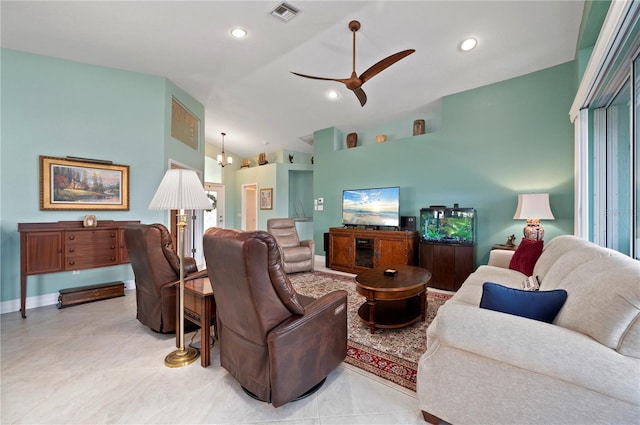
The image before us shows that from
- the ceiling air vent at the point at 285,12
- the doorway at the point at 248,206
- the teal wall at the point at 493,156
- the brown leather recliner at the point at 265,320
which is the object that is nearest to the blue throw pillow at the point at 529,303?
the brown leather recliner at the point at 265,320

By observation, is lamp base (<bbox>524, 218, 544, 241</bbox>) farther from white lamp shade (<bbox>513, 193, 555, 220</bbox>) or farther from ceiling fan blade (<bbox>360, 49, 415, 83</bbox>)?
ceiling fan blade (<bbox>360, 49, 415, 83</bbox>)

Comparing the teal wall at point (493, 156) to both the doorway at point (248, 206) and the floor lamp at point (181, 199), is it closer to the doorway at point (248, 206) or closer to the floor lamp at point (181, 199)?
the floor lamp at point (181, 199)

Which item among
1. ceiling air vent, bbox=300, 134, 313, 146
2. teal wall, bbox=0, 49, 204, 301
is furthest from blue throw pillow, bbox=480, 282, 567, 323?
ceiling air vent, bbox=300, 134, 313, 146

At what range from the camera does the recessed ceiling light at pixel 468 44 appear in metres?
3.03

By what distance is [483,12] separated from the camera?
267cm

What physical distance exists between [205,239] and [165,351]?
1.27 m

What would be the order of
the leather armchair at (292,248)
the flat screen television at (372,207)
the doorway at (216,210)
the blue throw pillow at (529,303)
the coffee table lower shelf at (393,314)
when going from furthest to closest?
the doorway at (216,210) → the leather armchair at (292,248) → the flat screen television at (372,207) → the coffee table lower shelf at (393,314) → the blue throw pillow at (529,303)

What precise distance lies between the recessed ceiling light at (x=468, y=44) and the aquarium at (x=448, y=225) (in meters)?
2.06

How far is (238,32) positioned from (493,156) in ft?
12.6

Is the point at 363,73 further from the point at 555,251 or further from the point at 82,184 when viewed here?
the point at 82,184

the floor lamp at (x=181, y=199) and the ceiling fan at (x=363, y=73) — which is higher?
the ceiling fan at (x=363, y=73)

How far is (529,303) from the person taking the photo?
1264 mm

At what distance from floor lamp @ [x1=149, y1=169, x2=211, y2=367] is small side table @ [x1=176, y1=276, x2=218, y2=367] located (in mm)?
89

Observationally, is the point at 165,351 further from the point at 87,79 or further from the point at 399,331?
the point at 87,79
